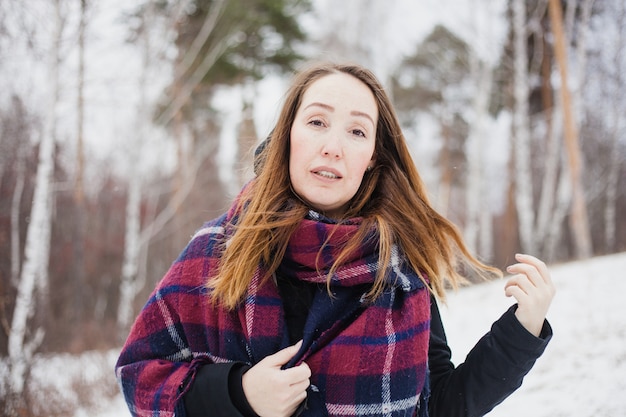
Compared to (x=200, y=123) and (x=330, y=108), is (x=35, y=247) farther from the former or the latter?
(x=200, y=123)

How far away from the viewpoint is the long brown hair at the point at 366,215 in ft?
4.66

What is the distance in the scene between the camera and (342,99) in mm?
1545

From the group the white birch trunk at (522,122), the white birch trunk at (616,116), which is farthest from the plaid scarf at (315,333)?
the white birch trunk at (616,116)

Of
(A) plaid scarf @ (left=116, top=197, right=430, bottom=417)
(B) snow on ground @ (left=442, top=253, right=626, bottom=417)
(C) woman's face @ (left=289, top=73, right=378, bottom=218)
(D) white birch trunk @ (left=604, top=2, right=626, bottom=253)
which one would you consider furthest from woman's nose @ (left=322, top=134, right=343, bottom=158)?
(D) white birch trunk @ (left=604, top=2, right=626, bottom=253)

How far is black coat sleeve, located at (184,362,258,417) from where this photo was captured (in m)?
1.27

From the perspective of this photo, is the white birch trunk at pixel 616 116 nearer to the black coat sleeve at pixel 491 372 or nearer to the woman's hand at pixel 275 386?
the black coat sleeve at pixel 491 372

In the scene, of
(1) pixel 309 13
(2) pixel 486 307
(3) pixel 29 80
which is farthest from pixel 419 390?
(1) pixel 309 13

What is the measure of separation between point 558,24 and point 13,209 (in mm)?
11163

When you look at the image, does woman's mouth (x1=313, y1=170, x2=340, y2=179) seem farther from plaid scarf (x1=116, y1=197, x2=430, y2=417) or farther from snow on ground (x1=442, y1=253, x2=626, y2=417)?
snow on ground (x1=442, y1=253, x2=626, y2=417)

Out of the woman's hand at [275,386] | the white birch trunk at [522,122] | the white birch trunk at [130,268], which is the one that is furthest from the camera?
the white birch trunk at [522,122]

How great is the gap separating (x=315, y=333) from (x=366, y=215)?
45 centimetres

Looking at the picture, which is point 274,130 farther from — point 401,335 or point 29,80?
point 29,80

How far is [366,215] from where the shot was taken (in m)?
1.58

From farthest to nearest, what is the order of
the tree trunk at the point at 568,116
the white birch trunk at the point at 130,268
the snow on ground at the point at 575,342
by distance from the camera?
the tree trunk at the point at 568,116 < the white birch trunk at the point at 130,268 < the snow on ground at the point at 575,342
